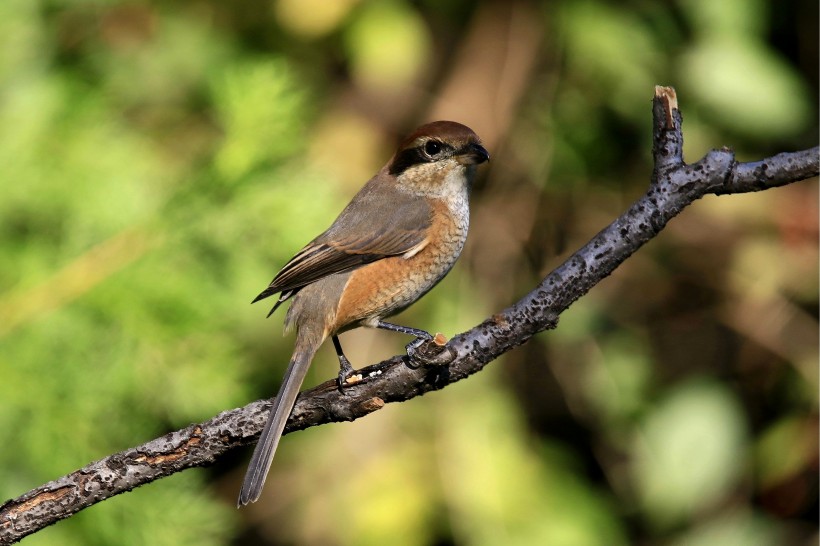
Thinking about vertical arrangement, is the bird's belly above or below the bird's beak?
below

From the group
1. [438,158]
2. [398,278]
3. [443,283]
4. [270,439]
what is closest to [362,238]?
[398,278]

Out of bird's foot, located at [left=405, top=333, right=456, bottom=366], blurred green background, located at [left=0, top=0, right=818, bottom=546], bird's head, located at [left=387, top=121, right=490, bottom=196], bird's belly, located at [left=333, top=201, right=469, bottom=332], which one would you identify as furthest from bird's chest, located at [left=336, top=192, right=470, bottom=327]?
bird's foot, located at [left=405, top=333, right=456, bottom=366]

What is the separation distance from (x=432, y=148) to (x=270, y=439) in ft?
4.56

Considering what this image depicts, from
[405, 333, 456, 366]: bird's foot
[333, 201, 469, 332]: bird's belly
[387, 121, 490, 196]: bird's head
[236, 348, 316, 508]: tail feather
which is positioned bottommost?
[236, 348, 316, 508]: tail feather

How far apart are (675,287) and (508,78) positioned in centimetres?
133

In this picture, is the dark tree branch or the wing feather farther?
the wing feather

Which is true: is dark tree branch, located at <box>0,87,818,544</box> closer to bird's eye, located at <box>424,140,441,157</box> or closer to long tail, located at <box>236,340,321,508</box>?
long tail, located at <box>236,340,321,508</box>

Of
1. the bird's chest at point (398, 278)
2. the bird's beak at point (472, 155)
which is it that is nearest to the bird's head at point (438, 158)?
the bird's beak at point (472, 155)

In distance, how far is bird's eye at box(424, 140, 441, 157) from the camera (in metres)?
3.36

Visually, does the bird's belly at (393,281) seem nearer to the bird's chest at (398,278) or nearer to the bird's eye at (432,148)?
the bird's chest at (398,278)

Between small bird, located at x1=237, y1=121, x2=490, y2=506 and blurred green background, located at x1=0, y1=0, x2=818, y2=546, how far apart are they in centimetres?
46

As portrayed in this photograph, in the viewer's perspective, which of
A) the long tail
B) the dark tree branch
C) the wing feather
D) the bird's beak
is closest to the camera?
the dark tree branch

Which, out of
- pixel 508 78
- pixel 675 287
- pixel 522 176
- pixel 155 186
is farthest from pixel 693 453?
pixel 155 186

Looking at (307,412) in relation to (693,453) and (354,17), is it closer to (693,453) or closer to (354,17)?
(693,453)
